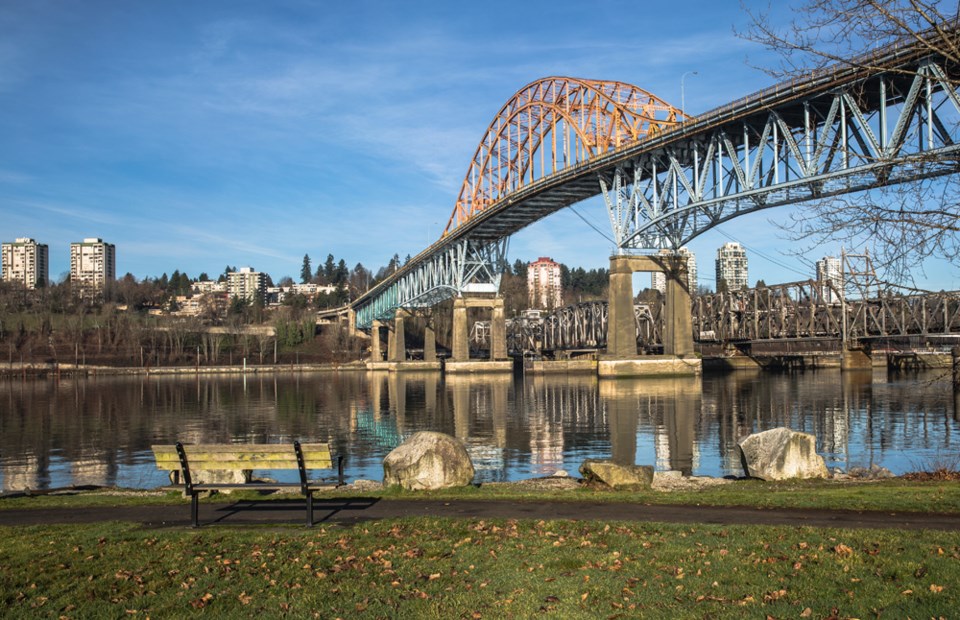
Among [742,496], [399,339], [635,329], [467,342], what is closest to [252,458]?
[742,496]

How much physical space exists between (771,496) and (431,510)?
6.24 meters

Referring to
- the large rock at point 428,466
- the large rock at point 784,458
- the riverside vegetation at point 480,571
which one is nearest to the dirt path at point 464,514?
the riverside vegetation at point 480,571

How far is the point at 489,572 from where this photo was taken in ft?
31.7

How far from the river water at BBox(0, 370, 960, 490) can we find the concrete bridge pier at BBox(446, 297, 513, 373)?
4518 cm

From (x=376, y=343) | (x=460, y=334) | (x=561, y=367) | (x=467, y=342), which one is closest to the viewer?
(x=561, y=367)

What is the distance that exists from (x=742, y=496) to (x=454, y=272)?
115016 millimetres

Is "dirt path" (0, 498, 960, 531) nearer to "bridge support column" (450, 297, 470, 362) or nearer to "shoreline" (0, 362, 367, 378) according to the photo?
"bridge support column" (450, 297, 470, 362)

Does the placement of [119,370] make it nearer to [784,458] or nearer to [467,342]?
[467,342]

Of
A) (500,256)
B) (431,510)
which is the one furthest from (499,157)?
(431,510)

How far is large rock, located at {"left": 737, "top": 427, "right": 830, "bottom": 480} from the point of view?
19141mm

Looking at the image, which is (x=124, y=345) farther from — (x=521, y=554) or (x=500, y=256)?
(x=521, y=554)

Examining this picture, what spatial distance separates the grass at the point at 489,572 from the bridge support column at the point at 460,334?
106629mm

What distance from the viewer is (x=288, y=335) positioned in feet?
587

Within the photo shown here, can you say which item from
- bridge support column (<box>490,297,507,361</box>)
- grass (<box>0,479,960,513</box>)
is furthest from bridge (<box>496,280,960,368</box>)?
grass (<box>0,479,960,513</box>)
